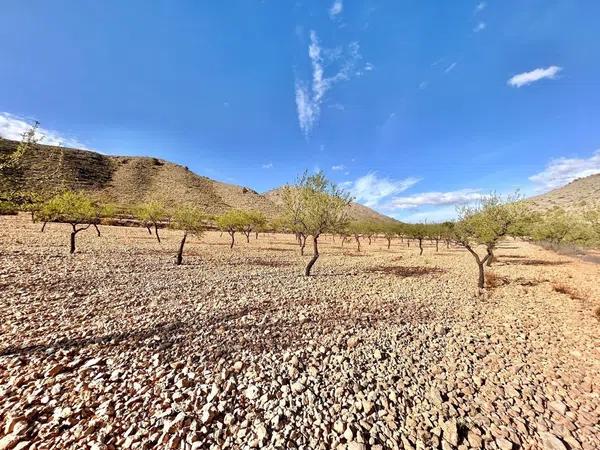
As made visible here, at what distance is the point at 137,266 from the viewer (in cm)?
2373

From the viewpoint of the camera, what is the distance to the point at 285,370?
26.8ft

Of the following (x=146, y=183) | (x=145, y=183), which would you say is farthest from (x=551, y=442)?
(x=146, y=183)

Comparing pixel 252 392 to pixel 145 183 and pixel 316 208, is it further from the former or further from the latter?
pixel 145 183

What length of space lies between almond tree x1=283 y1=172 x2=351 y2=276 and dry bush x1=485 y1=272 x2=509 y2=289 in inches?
539

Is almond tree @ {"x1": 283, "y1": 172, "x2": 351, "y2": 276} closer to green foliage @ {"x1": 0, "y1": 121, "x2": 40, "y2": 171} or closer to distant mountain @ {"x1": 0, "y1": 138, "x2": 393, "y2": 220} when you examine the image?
green foliage @ {"x1": 0, "y1": 121, "x2": 40, "y2": 171}

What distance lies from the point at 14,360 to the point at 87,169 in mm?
166206

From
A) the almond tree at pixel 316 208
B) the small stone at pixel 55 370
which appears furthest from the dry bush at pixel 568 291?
the small stone at pixel 55 370

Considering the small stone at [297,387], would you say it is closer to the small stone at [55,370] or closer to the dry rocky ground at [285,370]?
the dry rocky ground at [285,370]

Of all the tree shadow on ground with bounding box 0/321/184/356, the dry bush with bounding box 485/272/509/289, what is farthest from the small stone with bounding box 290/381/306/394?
the dry bush with bounding box 485/272/509/289

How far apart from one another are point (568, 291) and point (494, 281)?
4719mm

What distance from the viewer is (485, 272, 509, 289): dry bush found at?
74.0 ft

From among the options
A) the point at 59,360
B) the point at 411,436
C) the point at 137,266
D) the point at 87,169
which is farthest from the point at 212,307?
the point at 87,169

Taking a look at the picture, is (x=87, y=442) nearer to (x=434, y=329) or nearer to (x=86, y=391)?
(x=86, y=391)

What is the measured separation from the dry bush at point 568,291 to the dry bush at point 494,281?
3332 millimetres
